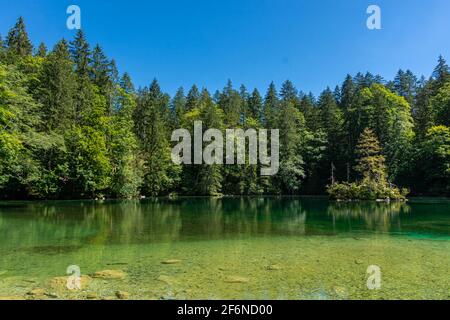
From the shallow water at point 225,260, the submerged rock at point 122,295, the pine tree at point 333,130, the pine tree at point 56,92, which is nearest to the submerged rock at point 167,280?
the shallow water at point 225,260

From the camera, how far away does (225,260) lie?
10.5 meters

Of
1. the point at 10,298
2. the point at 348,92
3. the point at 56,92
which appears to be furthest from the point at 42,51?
the point at 10,298

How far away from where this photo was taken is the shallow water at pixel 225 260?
7570 millimetres

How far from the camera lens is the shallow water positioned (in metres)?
7.57

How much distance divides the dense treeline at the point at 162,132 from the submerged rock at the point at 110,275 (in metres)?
19.5

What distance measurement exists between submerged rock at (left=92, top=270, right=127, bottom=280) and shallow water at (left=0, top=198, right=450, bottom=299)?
132 millimetres

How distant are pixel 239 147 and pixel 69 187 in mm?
23612

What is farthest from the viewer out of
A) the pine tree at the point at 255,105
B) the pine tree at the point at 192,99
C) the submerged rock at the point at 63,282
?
the pine tree at the point at 255,105

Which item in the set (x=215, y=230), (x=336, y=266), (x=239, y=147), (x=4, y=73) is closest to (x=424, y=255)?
(x=336, y=266)

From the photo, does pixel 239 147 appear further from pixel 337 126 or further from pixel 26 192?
pixel 26 192

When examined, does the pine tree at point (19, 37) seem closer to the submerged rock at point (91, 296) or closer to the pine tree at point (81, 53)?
the pine tree at point (81, 53)

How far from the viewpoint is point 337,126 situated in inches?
2189

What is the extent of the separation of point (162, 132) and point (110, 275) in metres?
42.1

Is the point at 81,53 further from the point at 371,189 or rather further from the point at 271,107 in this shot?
the point at 371,189
